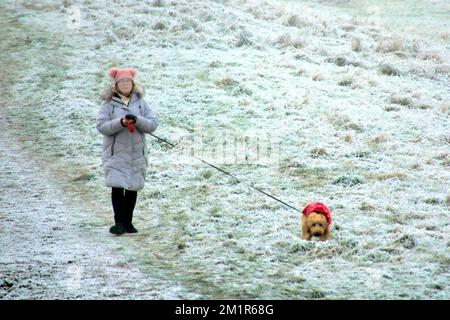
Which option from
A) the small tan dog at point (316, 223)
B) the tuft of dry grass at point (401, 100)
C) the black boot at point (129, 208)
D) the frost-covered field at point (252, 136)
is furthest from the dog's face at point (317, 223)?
the tuft of dry grass at point (401, 100)

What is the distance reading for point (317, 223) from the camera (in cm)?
712

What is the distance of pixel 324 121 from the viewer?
12.7 meters

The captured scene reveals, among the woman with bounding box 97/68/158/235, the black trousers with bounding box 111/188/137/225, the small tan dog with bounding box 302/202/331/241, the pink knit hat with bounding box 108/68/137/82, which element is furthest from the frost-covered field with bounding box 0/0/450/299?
the pink knit hat with bounding box 108/68/137/82

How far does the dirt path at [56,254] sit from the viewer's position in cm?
603

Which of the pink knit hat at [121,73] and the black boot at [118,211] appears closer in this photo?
the pink knit hat at [121,73]

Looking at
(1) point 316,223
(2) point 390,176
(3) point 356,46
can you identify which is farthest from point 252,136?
(3) point 356,46

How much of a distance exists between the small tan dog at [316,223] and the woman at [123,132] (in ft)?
6.13

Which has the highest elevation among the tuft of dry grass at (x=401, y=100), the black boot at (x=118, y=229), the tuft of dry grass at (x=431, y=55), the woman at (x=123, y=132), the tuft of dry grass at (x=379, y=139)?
the woman at (x=123, y=132)

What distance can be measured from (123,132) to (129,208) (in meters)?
0.91

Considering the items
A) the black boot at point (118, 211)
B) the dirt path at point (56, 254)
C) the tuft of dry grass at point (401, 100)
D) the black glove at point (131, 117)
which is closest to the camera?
the dirt path at point (56, 254)

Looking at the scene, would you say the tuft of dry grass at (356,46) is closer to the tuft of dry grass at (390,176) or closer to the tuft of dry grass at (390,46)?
→ the tuft of dry grass at (390,46)

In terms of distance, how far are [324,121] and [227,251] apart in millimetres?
6174

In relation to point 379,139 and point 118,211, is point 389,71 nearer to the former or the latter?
point 379,139

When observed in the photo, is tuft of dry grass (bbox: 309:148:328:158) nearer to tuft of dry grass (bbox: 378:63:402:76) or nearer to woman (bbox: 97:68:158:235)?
woman (bbox: 97:68:158:235)
